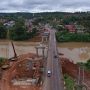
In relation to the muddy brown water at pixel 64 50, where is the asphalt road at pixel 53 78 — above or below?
above

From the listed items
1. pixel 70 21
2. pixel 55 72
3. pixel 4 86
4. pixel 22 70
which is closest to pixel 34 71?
pixel 22 70

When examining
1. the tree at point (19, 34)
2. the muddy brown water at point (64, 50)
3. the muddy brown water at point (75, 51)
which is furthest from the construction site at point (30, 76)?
the tree at point (19, 34)

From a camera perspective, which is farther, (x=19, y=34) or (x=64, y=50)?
(x=19, y=34)

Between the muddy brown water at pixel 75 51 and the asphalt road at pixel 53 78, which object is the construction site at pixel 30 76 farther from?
the muddy brown water at pixel 75 51

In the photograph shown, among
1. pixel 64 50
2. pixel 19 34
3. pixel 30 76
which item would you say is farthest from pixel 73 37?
pixel 30 76

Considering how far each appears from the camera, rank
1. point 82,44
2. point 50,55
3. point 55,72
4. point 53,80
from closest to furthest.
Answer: point 53,80
point 55,72
point 50,55
point 82,44

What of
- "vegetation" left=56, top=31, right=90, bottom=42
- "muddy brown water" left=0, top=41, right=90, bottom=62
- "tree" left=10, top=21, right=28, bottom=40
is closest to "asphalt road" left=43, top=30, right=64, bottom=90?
"muddy brown water" left=0, top=41, right=90, bottom=62

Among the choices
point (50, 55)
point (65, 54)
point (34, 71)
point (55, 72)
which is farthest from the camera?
point (65, 54)

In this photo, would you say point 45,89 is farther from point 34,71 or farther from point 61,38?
point 61,38

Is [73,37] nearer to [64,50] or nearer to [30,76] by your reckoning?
[64,50]
